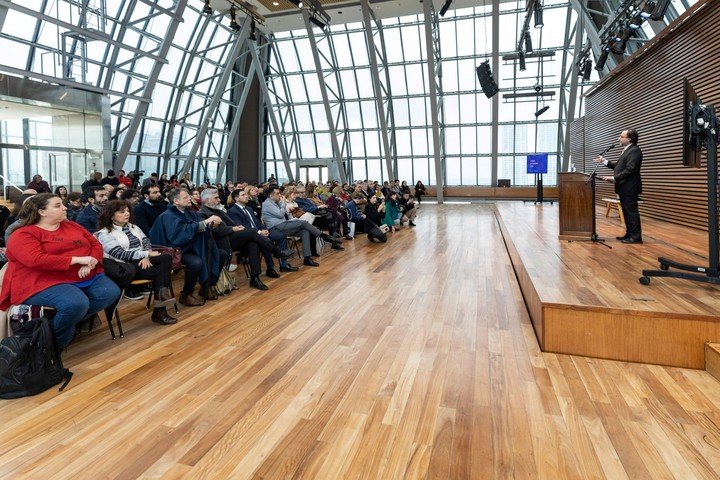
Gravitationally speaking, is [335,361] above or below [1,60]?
below

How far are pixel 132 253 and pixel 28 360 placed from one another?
123 cm

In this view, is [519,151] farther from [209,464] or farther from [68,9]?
[209,464]

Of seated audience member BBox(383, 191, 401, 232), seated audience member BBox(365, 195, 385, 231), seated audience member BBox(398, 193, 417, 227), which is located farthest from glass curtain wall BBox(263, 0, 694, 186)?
seated audience member BBox(365, 195, 385, 231)

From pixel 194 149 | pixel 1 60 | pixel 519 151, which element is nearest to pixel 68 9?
pixel 1 60

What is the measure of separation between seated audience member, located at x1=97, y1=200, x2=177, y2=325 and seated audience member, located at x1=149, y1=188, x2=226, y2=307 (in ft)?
1.12

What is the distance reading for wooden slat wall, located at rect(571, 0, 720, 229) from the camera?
5.86 m

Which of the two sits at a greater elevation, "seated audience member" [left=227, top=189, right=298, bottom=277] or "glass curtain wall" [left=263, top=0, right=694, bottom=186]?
"glass curtain wall" [left=263, top=0, right=694, bottom=186]

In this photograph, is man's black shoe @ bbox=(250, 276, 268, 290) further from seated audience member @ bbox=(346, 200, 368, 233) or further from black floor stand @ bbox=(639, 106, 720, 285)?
seated audience member @ bbox=(346, 200, 368, 233)

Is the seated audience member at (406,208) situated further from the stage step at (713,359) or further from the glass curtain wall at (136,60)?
the stage step at (713,359)

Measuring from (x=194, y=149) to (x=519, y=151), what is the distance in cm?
1342

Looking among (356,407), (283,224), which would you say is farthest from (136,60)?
(356,407)

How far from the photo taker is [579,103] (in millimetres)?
16688

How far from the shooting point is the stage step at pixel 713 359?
2.32 metres

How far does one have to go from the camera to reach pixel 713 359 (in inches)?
92.8
